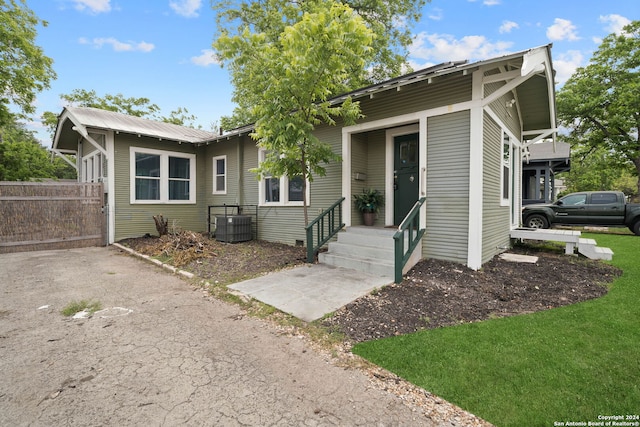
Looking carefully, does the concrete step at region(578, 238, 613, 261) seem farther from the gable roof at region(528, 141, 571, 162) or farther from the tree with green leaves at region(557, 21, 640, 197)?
the tree with green leaves at region(557, 21, 640, 197)

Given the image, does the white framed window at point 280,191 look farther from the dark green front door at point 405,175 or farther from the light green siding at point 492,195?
the light green siding at point 492,195

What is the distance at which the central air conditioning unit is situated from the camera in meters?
8.03

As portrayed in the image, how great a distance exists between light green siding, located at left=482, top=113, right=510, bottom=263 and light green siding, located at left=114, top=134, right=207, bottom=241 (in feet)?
25.5

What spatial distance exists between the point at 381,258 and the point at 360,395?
3.20 metres

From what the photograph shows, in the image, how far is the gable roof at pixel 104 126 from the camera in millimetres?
7793

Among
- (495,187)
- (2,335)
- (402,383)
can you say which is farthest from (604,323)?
(2,335)

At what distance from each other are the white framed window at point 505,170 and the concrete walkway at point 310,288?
160 inches

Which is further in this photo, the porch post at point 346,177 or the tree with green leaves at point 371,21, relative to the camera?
the tree with green leaves at point 371,21

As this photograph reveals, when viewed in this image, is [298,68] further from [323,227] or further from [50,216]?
[50,216]

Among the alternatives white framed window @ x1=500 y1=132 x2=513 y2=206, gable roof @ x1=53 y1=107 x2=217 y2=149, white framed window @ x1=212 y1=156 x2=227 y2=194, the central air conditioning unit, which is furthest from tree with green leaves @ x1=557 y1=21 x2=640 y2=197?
gable roof @ x1=53 y1=107 x2=217 y2=149

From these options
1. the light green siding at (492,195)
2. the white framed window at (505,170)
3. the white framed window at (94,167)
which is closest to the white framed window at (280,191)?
the light green siding at (492,195)

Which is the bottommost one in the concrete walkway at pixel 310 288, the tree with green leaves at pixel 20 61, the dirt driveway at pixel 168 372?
the dirt driveway at pixel 168 372

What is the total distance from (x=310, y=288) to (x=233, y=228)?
4497mm

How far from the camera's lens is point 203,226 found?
1023cm
